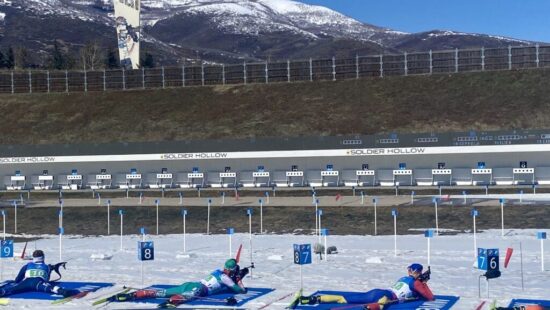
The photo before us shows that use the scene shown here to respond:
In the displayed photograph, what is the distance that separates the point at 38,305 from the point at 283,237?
15.2 m

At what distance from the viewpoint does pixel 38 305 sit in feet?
62.1

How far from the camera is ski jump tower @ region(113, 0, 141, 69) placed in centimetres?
7775

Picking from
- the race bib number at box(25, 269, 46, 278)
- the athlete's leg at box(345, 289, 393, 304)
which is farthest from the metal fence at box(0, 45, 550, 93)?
the athlete's leg at box(345, 289, 393, 304)

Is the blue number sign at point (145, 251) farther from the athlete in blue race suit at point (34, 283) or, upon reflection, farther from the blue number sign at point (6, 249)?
the blue number sign at point (6, 249)

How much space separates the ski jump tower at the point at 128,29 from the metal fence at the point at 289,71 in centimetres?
268

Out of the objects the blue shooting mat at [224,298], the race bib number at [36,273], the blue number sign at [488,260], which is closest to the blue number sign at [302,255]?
the blue shooting mat at [224,298]

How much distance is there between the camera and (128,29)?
78875 millimetres

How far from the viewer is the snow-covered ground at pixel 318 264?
19.8 meters

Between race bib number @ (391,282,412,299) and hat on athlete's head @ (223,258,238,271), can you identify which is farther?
hat on athlete's head @ (223,258,238,271)

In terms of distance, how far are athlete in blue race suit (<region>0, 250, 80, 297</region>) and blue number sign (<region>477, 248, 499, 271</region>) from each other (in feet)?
29.7

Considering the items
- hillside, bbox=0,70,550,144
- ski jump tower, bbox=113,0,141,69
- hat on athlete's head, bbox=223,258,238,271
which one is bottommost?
hat on athlete's head, bbox=223,258,238,271

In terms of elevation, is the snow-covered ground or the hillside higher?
the hillside

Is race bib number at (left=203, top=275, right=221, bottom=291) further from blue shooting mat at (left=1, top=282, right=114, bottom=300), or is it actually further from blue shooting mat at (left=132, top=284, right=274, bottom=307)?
blue shooting mat at (left=1, top=282, right=114, bottom=300)

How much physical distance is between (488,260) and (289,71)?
58.5 metres
